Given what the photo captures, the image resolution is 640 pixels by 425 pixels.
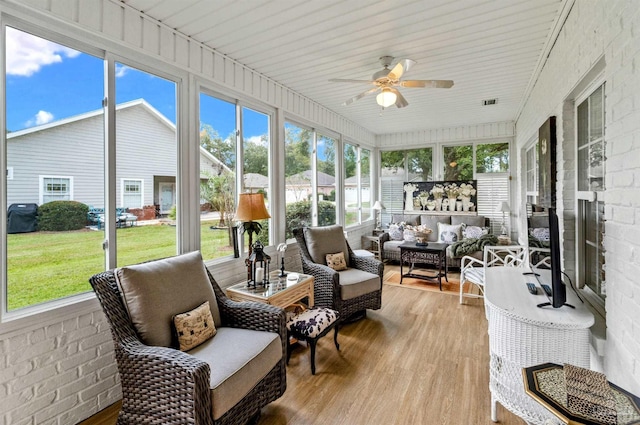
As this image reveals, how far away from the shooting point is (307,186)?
466 cm

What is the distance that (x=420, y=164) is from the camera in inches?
265

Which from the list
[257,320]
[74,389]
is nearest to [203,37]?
[257,320]

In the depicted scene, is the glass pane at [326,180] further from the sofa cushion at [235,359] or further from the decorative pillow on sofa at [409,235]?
the sofa cushion at [235,359]

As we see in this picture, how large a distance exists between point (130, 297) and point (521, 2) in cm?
329

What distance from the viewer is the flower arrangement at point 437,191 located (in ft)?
20.9

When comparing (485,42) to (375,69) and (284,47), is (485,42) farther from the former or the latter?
(284,47)

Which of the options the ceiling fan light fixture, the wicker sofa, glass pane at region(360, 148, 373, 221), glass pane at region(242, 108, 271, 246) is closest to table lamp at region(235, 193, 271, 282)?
glass pane at region(242, 108, 271, 246)

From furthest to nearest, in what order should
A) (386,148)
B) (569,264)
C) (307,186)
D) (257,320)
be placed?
(386,148) → (307,186) → (569,264) → (257,320)

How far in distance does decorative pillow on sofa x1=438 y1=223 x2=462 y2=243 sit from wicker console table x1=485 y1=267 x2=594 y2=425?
3.81 metres

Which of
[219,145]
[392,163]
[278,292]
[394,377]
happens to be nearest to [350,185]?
[392,163]

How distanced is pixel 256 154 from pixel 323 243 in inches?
52.3

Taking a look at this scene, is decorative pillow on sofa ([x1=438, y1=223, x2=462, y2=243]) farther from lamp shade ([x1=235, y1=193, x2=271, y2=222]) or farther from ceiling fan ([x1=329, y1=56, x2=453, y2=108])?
lamp shade ([x1=235, y1=193, x2=271, y2=222])

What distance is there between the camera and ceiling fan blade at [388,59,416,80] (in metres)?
2.61

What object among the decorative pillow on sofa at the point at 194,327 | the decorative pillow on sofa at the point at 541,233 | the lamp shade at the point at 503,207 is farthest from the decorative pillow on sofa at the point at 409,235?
the decorative pillow on sofa at the point at 194,327
